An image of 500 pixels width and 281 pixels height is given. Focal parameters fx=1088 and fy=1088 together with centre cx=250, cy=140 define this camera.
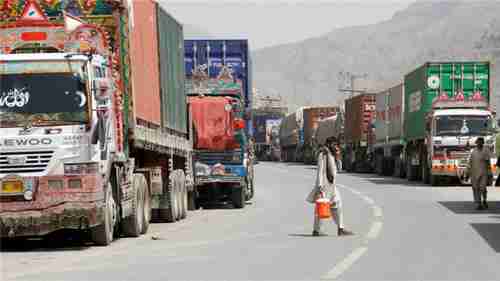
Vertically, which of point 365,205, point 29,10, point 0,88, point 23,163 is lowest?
point 365,205

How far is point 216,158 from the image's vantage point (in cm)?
2642

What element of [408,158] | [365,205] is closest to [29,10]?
[365,205]

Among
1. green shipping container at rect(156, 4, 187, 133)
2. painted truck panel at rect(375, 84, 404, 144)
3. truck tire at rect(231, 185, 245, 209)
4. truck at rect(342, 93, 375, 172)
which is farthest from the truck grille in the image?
truck at rect(342, 93, 375, 172)

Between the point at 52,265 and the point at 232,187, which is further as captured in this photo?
the point at 232,187

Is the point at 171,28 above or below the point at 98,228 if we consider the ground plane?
above

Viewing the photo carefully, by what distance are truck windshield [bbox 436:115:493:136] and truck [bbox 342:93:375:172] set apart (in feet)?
59.4

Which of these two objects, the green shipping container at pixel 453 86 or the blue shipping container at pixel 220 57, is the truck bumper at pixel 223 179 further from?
the green shipping container at pixel 453 86

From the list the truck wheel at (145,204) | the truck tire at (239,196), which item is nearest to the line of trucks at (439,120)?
the truck tire at (239,196)

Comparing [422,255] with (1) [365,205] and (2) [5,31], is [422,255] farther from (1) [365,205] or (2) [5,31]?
(1) [365,205]

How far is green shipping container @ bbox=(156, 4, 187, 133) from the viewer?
69.7 ft

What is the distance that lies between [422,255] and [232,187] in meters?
13.0

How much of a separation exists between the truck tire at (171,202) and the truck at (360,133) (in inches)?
1308

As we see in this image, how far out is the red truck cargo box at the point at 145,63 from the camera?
17.8m

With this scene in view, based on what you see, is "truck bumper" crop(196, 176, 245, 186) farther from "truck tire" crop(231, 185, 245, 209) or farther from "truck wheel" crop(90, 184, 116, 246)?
"truck wheel" crop(90, 184, 116, 246)
